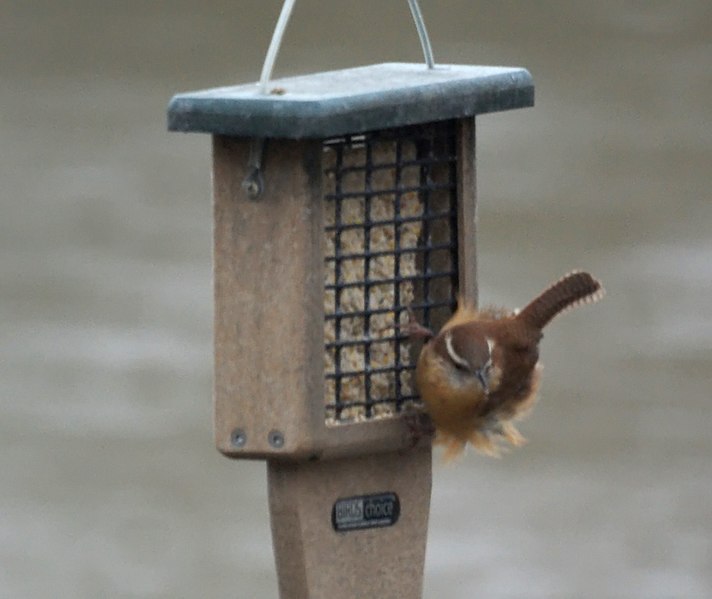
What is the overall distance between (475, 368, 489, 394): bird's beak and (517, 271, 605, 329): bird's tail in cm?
20

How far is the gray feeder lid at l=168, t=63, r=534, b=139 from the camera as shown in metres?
3.82

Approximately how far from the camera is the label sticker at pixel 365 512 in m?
4.33

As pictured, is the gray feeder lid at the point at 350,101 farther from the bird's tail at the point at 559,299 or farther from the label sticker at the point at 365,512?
the label sticker at the point at 365,512

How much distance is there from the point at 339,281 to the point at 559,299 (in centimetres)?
54

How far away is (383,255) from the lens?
4.36 meters

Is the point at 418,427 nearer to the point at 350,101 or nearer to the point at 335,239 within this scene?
the point at 335,239

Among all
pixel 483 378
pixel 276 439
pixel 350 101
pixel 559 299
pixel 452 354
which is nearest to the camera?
pixel 350 101

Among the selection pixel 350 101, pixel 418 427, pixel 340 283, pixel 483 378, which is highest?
pixel 350 101

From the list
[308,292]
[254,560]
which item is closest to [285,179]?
[308,292]

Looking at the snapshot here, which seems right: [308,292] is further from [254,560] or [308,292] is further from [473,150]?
[254,560]

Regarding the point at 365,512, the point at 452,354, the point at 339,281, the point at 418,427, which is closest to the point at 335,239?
the point at 339,281

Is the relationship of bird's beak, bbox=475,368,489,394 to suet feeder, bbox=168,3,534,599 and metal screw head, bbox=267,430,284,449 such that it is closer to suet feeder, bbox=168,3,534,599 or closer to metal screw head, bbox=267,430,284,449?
suet feeder, bbox=168,3,534,599

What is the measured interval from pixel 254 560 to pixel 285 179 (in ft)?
16.4

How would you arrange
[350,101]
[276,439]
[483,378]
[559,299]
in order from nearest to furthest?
[350,101] < [276,439] < [483,378] < [559,299]
